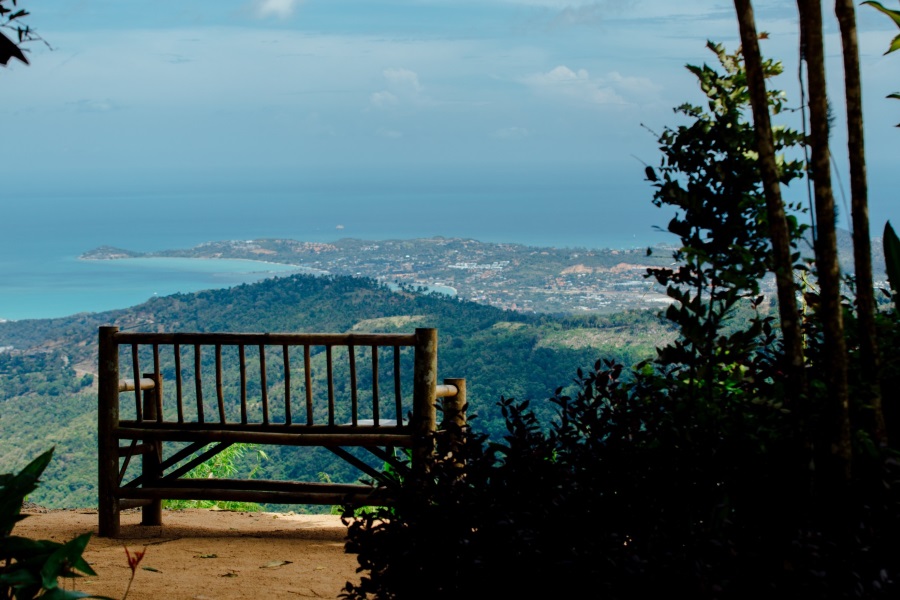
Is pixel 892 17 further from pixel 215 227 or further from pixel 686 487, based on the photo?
pixel 215 227

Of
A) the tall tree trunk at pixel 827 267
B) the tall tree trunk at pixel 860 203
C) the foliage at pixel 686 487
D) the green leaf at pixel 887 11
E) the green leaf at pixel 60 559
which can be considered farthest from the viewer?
the green leaf at pixel 887 11

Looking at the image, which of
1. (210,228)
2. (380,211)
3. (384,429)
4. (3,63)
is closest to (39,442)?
(384,429)

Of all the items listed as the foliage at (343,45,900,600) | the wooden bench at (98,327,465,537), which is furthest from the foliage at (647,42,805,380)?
the wooden bench at (98,327,465,537)

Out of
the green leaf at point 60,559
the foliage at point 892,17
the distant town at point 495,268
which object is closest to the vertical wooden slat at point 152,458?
the green leaf at point 60,559

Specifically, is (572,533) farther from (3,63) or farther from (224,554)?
(224,554)

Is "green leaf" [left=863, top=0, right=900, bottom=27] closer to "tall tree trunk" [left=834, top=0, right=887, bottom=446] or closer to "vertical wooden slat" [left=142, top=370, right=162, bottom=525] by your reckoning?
"tall tree trunk" [left=834, top=0, right=887, bottom=446]

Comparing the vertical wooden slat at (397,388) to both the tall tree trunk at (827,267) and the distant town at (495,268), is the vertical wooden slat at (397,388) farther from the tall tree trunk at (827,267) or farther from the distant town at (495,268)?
the distant town at (495,268)

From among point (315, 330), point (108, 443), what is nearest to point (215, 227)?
point (315, 330)
